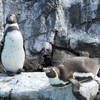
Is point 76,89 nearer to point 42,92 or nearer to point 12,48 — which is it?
point 42,92

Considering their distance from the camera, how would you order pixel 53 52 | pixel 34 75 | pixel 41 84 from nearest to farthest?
1. pixel 41 84
2. pixel 34 75
3. pixel 53 52

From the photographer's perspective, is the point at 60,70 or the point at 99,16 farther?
the point at 99,16

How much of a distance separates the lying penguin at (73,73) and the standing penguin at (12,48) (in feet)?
3.17

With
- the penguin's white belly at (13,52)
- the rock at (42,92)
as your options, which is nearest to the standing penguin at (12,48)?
the penguin's white belly at (13,52)

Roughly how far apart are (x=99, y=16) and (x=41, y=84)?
14.9ft

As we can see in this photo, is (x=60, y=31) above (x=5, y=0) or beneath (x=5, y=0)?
beneath

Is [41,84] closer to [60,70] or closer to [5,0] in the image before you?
[60,70]

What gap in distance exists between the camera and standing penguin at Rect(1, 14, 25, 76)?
15.0 feet

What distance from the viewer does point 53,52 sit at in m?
8.01

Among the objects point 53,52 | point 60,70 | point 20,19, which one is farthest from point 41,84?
point 20,19

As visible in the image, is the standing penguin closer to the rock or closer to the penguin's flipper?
the rock

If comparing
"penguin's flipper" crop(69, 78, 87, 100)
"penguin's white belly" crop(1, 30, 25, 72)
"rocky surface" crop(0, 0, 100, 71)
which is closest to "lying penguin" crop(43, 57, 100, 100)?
"penguin's flipper" crop(69, 78, 87, 100)

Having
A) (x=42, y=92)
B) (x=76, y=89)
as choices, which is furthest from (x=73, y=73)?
(x=42, y=92)

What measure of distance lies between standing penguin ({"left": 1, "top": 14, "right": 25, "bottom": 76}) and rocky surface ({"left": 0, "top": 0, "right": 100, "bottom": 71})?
3.02m
